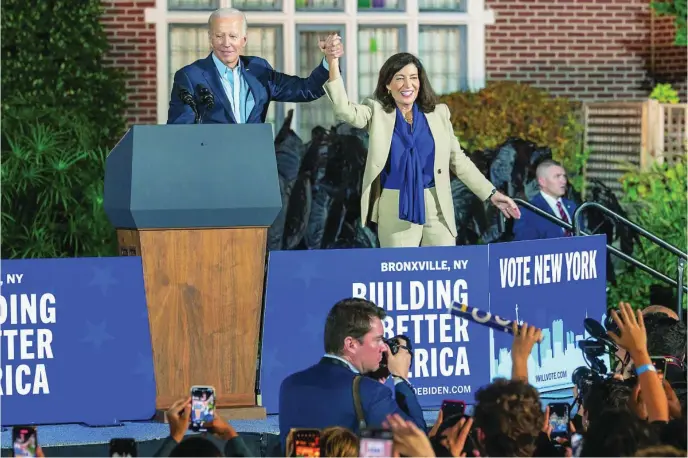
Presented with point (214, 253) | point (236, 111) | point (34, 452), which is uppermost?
point (236, 111)

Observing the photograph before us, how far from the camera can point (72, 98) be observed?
47.6 ft

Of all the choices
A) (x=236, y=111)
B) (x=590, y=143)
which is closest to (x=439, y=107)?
(x=236, y=111)

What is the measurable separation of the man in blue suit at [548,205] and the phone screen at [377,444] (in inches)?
266

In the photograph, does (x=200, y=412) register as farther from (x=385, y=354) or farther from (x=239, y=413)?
(x=239, y=413)

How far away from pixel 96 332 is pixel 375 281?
59.4 inches

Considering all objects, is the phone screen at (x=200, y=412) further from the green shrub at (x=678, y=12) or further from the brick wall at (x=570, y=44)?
the brick wall at (x=570, y=44)

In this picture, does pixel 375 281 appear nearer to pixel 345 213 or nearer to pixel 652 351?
pixel 652 351

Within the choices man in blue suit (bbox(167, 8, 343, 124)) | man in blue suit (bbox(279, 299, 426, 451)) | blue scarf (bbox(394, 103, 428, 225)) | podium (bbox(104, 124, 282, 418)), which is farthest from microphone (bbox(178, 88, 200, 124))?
man in blue suit (bbox(279, 299, 426, 451))

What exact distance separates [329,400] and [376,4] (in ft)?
37.3

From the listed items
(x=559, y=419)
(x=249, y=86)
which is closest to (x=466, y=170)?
(x=249, y=86)

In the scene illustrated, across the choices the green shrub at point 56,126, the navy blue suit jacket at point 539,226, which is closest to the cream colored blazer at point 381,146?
the navy blue suit jacket at point 539,226

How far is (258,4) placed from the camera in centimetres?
1619

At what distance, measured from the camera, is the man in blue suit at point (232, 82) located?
8.34 m

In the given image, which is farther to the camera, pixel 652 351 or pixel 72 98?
pixel 72 98
